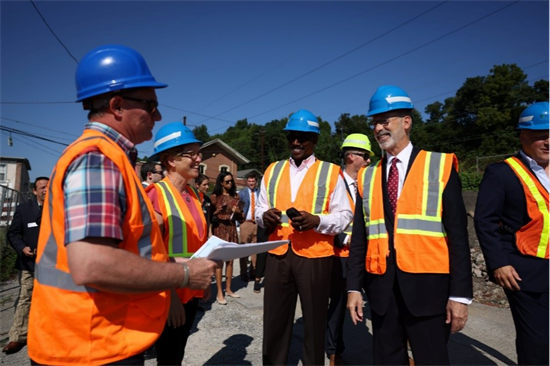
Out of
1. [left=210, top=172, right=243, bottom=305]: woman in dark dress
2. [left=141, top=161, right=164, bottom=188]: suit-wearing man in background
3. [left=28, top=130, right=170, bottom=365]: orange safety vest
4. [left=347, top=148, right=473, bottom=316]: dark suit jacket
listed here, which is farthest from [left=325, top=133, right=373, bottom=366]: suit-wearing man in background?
[left=141, top=161, right=164, bottom=188]: suit-wearing man in background

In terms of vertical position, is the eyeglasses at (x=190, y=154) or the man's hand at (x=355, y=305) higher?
the eyeglasses at (x=190, y=154)

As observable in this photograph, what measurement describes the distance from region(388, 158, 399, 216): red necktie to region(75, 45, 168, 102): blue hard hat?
5.50 ft

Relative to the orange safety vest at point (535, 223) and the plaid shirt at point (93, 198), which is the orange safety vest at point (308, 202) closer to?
the orange safety vest at point (535, 223)

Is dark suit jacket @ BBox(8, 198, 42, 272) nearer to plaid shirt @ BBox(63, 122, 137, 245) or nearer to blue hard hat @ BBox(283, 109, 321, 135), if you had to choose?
blue hard hat @ BBox(283, 109, 321, 135)

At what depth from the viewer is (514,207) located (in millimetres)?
2561

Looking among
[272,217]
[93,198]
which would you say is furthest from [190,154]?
[93,198]

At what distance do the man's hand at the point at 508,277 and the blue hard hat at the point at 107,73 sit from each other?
2.60 meters

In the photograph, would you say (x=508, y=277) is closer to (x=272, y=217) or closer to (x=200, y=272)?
(x=272, y=217)

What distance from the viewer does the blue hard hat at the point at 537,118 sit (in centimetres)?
255

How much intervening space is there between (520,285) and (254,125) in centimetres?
8576

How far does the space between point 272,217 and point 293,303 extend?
0.81 meters

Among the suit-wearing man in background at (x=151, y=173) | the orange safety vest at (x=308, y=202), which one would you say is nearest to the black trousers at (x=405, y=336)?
the orange safety vest at (x=308, y=202)

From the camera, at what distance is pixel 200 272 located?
61.5 inches

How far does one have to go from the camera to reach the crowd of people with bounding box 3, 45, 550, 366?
1338 millimetres
